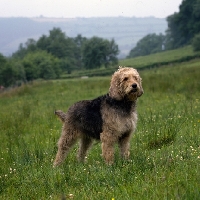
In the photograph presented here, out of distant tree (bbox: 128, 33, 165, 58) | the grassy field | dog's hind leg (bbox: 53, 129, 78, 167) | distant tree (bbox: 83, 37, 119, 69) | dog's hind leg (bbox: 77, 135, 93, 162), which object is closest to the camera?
the grassy field

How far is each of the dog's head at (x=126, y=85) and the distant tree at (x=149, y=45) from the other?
367ft

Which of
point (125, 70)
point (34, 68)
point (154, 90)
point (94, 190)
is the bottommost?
point (34, 68)

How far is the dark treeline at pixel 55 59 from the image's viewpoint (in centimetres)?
6894

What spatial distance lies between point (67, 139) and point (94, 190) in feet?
9.73

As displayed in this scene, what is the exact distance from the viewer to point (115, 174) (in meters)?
5.77

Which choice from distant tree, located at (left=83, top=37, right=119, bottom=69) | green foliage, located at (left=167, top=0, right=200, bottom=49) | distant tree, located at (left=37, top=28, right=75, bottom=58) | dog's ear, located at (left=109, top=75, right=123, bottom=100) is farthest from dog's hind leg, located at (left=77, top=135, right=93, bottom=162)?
distant tree, located at (left=37, top=28, right=75, bottom=58)

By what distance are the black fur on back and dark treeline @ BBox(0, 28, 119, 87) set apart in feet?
191

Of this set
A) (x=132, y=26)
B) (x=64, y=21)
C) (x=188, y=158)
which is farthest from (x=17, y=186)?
(x=64, y=21)

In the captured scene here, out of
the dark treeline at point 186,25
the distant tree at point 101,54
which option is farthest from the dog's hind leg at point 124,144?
the distant tree at point 101,54

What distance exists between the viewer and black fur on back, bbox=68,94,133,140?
7.54m

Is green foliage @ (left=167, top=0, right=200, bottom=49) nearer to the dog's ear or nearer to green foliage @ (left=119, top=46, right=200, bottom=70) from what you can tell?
green foliage @ (left=119, top=46, right=200, bottom=70)

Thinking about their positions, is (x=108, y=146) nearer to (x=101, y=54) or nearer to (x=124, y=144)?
(x=124, y=144)

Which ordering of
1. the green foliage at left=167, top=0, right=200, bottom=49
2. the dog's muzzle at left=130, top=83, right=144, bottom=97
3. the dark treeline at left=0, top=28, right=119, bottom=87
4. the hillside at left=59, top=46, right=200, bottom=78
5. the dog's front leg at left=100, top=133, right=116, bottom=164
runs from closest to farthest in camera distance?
1. the dog's muzzle at left=130, top=83, right=144, bottom=97
2. the dog's front leg at left=100, top=133, right=116, bottom=164
3. the hillside at left=59, top=46, right=200, bottom=78
4. the dark treeline at left=0, top=28, right=119, bottom=87
5. the green foliage at left=167, top=0, right=200, bottom=49

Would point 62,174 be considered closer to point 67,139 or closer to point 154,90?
point 67,139
